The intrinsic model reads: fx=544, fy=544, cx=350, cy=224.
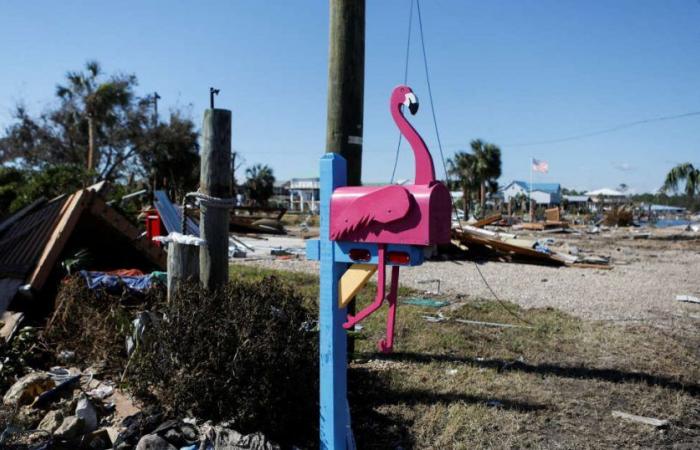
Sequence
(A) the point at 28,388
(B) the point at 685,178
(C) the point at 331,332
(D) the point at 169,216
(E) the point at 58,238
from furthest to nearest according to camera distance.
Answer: (B) the point at 685,178 < (D) the point at 169,216 < (E) the point at 58,238 < (A) the point at 28,388 < (C) the point at 331,332

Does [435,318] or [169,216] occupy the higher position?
[169,216]

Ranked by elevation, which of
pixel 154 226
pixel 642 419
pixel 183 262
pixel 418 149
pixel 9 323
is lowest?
pixel 642 419

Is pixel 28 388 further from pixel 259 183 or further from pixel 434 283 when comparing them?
pixel 259 183

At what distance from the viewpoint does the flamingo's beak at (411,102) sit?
2999 mm

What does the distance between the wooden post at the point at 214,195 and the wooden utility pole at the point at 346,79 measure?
956mm

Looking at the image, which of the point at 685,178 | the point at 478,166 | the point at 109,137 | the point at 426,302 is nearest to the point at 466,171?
the point at 478,166

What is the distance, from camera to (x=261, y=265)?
12578 mm

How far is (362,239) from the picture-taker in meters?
2.91

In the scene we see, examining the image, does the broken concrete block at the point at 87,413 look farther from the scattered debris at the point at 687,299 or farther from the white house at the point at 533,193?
the white house at the point at 533,193

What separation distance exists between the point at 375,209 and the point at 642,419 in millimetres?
2868

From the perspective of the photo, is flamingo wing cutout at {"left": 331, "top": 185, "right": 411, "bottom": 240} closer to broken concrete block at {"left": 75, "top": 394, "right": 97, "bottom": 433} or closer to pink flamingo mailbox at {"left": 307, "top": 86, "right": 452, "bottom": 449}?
pink flamingo mailbox at {"left": 307, "top": 86, "right": 452, "bottom": 449}

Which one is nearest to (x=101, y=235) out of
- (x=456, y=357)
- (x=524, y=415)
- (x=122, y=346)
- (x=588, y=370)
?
(x=122, y=346)

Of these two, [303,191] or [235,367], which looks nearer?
[235,367]

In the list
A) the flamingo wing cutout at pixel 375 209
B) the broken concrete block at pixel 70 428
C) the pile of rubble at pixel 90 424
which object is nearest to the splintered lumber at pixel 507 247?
the pile of rubble at pixel 90 424
